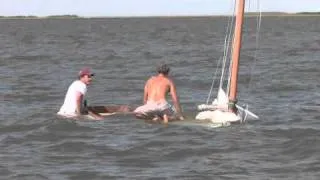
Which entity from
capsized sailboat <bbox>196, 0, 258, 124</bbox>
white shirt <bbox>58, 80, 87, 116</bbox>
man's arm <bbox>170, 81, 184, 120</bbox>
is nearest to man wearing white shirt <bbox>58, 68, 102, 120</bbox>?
white shirt <bbox>58, 80, 87, 116</bbox>

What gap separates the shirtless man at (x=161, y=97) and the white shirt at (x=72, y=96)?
1.48 meters

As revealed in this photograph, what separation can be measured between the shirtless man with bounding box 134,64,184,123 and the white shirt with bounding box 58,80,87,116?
58.2 inches

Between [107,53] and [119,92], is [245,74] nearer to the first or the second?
[119,92]

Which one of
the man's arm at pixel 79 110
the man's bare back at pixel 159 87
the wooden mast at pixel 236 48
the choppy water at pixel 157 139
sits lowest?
the choppy water at pixel 157 139

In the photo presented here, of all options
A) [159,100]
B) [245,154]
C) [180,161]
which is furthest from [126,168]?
[159,100]

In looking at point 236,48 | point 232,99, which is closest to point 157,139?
point 232,99

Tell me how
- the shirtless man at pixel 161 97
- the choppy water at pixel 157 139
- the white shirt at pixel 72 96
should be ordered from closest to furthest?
the choppy water at pixel 157 139
the white shirt at pixel 72 96
the shirtless man at pixel 161 97

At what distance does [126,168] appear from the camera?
1416cm

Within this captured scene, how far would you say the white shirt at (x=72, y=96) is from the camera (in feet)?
61.5

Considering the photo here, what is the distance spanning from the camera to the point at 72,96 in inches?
746

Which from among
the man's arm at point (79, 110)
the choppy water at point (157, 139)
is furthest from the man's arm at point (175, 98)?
the man's arm at point (79, 110)

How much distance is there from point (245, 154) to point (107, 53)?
4298cm

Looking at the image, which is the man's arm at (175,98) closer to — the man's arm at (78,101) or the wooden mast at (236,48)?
the wooden mast at (236,48)

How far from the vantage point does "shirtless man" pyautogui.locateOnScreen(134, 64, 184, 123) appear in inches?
742
